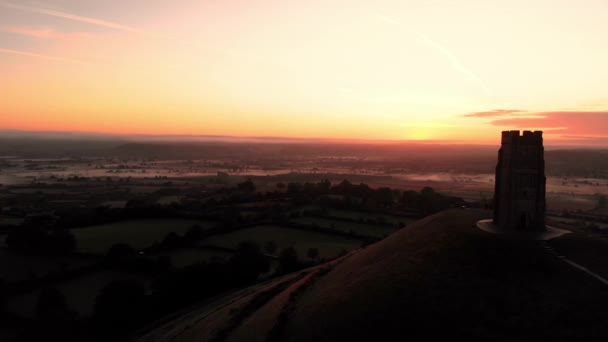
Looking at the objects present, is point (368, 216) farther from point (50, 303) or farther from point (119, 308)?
point (50, 303)

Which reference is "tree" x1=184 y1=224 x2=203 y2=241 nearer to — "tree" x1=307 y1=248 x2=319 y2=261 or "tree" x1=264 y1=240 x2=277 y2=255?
"tree" x1=264 y1=240 x2=277 y2=255

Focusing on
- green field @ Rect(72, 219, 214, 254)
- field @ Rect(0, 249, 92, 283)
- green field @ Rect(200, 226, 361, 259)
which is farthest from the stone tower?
green field @ Rect(72, 219, 214, 254)

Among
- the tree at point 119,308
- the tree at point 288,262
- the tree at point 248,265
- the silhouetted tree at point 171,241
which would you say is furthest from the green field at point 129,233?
the tree at point 288,262

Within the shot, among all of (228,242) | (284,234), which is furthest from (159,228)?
(284,234)

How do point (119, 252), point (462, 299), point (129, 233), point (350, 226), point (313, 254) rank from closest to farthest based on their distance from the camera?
point (462, 299) → point (119, 252) → point (313, 254) → point (129, 233) → point (350, 226)

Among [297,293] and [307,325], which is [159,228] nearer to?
[297,293]

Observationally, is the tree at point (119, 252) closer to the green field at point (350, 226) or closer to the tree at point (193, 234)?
the tree at point (193, 234)

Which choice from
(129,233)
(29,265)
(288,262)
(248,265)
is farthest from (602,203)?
(29,265)
